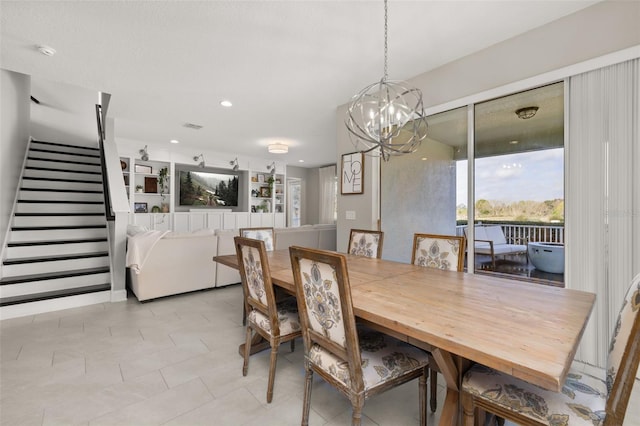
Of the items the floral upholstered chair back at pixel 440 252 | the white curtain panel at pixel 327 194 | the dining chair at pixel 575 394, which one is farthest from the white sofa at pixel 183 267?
the white curtain panel at pixel 327 194

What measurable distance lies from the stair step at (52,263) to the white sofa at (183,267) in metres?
0.57

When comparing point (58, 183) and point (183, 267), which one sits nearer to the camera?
point (183, 267)

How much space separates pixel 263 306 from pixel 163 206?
20.1 feet

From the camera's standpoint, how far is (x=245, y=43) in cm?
252

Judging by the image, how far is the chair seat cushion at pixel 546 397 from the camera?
102 centimetres

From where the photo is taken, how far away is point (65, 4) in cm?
A: 207

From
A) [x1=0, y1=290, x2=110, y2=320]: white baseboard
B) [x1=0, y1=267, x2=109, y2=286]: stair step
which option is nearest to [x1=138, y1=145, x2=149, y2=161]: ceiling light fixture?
[x1=0, y1=267, x2=109, y2=286]: stair step

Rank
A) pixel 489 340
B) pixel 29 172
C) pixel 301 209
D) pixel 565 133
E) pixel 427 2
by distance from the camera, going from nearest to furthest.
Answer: pixel 489 340
pixel 427 2
pixel 565 133
pixel 29 172
pixel 301 209

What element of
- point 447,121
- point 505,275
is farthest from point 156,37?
point 505,275

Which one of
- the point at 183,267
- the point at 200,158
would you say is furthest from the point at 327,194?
the point at 183,267

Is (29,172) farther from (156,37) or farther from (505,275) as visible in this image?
(505,275)

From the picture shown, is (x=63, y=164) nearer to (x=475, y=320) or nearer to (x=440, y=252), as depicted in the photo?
(x=440, y=252)

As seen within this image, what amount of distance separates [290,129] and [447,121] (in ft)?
9.50

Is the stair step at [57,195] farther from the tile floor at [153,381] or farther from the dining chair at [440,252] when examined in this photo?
the dining chair at [440,252]
